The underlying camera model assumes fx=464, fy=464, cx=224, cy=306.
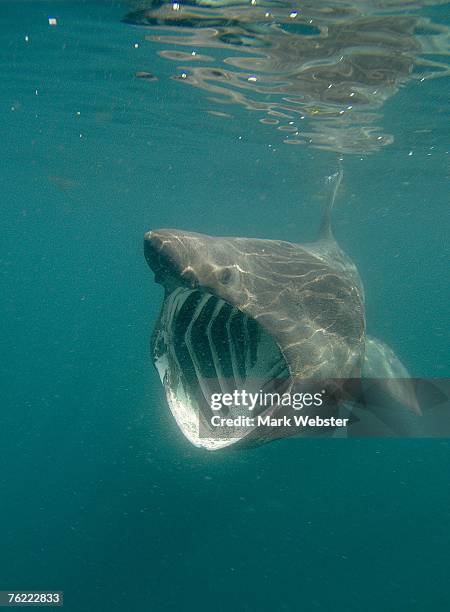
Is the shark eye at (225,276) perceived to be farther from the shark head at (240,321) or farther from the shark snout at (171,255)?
the shark snout at (171,255)

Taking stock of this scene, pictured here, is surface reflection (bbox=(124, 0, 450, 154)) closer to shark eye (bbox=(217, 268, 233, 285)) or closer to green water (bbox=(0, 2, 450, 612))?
green water (bbox=(0, 2, 450, 612))

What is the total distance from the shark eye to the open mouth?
0.27 metres

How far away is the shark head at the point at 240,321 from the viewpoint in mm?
3764

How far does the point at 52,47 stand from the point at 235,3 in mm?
5372

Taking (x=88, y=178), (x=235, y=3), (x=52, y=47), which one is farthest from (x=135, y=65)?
(x=88, y=178)

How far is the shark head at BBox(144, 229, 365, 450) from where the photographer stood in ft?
12.3

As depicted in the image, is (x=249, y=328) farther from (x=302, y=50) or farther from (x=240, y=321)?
(x=302, y=50)

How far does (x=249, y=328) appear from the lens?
5844mm

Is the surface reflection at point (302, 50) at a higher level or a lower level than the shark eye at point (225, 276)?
higher

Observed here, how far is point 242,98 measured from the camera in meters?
14.0

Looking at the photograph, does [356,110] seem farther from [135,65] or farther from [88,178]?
[88,178]

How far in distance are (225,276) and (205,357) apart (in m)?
1.62

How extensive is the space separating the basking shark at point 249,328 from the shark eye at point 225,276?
1cm

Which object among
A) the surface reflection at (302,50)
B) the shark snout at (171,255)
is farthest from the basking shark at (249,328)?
the surface reflection at (302,50)
